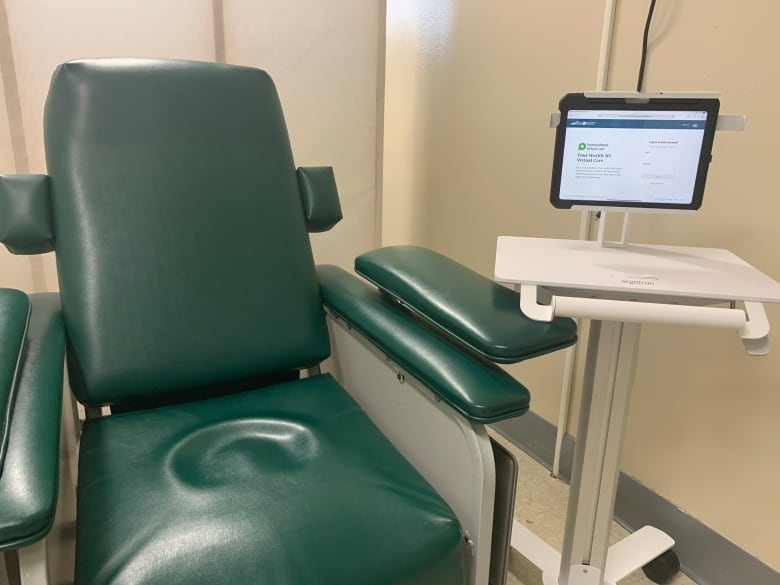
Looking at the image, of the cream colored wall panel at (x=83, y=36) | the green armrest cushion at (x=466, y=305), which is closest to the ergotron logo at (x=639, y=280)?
the green armrest cushion at (x=466, y=305)

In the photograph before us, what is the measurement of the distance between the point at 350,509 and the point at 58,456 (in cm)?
37

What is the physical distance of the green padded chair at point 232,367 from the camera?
76 cm

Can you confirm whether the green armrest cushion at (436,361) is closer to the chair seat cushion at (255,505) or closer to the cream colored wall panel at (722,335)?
the chair seat cushion at (255,505)

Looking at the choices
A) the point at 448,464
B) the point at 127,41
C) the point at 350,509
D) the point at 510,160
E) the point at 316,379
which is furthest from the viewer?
the point at 510,160

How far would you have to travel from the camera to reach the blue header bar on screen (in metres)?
0.96

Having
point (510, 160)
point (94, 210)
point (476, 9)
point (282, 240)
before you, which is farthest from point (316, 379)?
point (476, 9)

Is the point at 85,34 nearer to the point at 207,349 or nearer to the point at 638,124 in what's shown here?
the point at 207,349

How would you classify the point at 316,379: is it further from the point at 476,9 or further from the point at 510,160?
the point at 476,9

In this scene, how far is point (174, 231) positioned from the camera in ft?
3.67

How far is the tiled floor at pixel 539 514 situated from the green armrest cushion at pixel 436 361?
2.22ft

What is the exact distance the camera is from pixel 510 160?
167cm

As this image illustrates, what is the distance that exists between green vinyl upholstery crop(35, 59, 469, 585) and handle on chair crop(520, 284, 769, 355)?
0.34 meters

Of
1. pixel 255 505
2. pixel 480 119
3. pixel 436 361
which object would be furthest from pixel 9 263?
pixel 480 119

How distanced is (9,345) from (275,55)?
1099 millimetres
